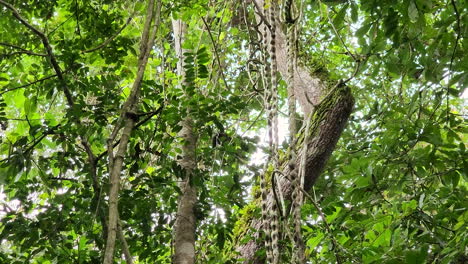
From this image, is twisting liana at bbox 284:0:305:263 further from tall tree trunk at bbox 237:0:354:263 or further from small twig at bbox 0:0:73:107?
small twig at bbox 0:0:73:107

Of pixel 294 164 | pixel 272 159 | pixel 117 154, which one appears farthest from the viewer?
pixel 272 159

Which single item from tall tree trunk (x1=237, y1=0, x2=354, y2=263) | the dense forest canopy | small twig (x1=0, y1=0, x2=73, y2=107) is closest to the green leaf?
the dense forest canopy

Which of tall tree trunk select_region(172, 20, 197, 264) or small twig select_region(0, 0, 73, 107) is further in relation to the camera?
tall tree trunk select_region(172, 20, 197, 264)

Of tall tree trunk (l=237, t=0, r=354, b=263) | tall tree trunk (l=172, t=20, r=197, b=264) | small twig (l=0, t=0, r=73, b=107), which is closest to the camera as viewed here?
small twig (l=0, t=0, r=73, b=107)

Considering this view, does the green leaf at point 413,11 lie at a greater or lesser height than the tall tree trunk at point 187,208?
greater

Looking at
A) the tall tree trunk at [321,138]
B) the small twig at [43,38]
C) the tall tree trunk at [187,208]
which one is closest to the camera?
the small twig at [43,38]

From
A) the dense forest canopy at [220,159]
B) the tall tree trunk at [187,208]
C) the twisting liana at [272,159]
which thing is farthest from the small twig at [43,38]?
Result: the twisting liana at [272,159]

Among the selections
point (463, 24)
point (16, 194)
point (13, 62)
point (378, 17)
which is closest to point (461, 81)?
point (463, 24)

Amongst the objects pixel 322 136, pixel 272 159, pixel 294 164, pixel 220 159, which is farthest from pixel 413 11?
pixel 220 159

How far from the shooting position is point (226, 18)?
11.9ft

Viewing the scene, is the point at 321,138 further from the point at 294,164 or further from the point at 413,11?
the point at 413,11

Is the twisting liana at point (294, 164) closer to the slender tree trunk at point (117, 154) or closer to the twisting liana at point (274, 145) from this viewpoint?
the twisting liana at point (274, 145)

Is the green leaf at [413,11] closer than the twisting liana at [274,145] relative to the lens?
Yes

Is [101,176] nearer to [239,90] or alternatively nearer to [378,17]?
[378,17]
